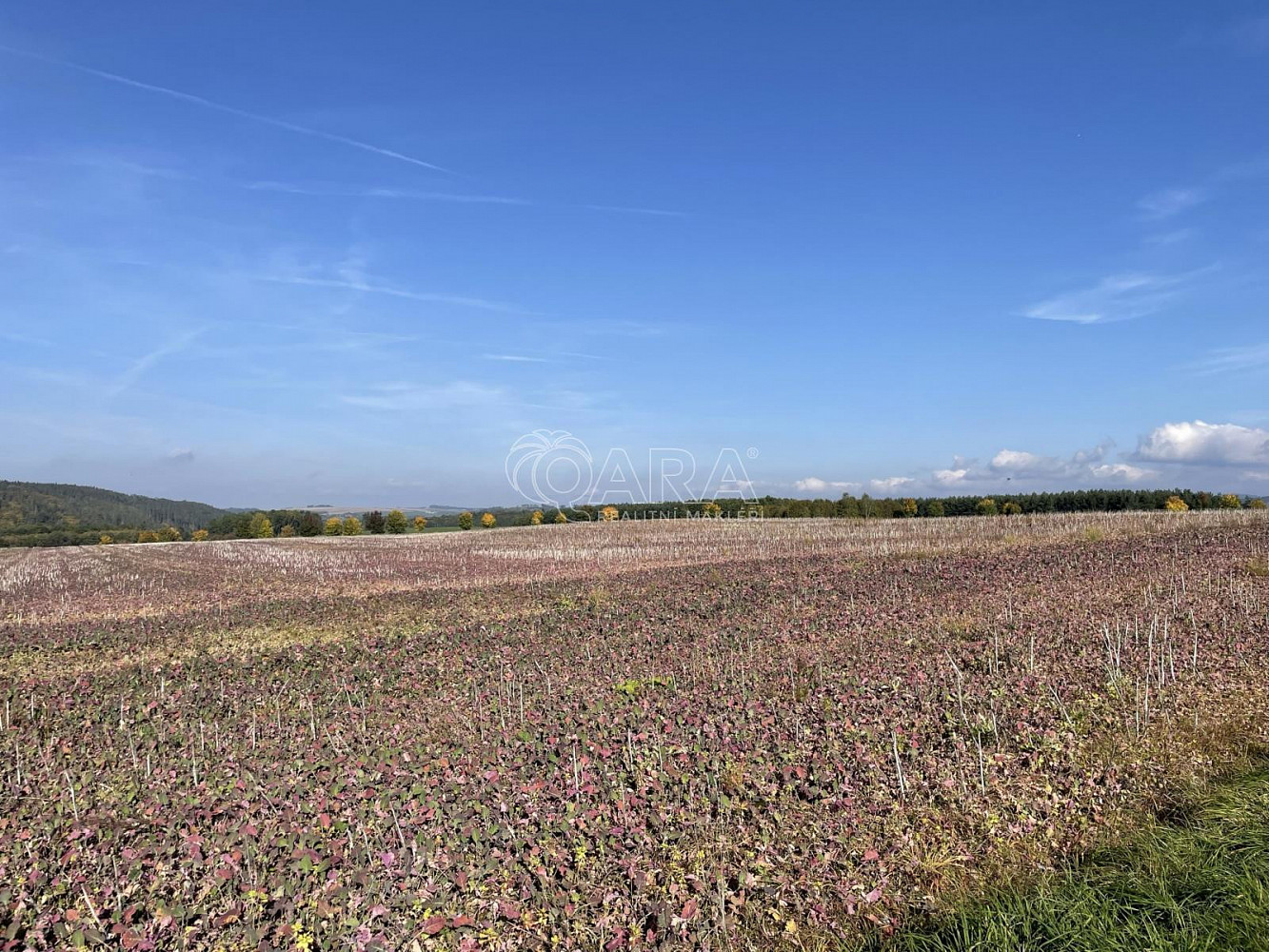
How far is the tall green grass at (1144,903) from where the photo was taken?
4004 millimetres

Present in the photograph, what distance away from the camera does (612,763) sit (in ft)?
22.5

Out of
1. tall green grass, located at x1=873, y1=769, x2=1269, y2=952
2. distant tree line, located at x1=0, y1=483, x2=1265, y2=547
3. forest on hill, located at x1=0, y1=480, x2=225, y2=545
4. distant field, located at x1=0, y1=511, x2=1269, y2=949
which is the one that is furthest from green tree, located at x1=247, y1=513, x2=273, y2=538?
tall green grass, located at x1=873, y1=769, x2=1269, y2=952

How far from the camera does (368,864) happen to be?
17.3ft

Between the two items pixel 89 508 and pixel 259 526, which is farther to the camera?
pixel 89 508

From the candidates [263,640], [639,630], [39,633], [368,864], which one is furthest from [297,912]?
[39,633]

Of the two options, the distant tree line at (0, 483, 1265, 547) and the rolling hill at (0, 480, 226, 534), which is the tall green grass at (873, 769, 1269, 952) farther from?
the rolling hill at (0, 480, 226, 534)

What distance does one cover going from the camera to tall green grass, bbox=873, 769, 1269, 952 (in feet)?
13.1

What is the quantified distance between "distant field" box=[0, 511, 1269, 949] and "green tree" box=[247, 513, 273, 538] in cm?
7551

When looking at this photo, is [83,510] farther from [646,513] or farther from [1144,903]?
[1144,903]

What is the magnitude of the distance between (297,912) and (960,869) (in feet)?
15.3

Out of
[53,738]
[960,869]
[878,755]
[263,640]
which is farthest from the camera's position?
[263,640]

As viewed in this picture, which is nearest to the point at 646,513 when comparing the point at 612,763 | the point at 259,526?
the point at 259,526

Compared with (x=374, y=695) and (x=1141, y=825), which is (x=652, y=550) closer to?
(x=374, y=695)

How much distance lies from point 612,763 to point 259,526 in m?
90.3
